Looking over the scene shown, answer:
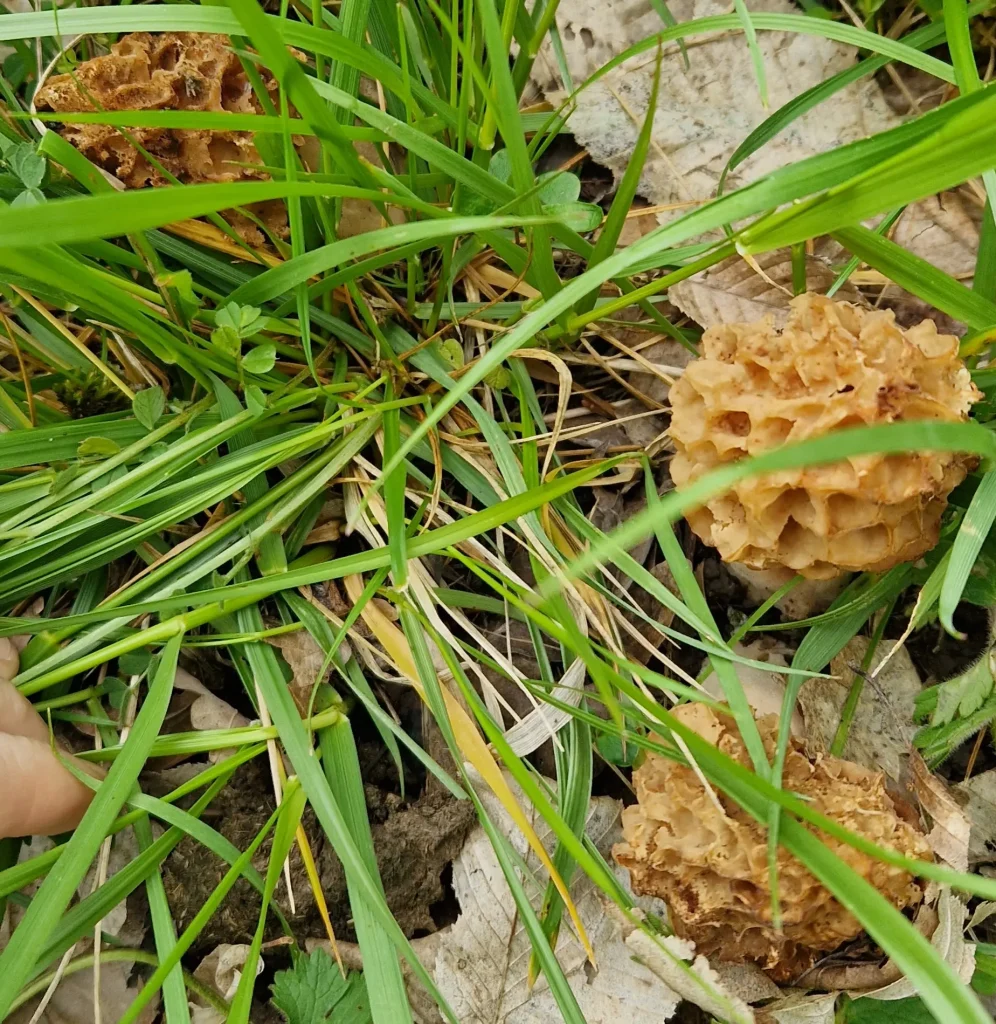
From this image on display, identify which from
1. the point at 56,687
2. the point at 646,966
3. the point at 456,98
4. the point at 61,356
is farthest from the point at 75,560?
the point at 646,966

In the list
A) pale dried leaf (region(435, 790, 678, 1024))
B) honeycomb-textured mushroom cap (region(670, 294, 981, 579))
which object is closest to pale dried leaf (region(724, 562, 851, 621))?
honeycomb-textured mushroom cap (region(670, 294, 981, 579))

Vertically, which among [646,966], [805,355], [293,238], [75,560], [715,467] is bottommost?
[646,966]

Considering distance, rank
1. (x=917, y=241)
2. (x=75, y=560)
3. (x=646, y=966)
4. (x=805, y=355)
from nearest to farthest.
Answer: (x=805, y=355) → (x=646, y=966) → (x=75, y=560) → (x=917, y=241)

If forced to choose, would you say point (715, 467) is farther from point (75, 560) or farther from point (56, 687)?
point (56, 687)

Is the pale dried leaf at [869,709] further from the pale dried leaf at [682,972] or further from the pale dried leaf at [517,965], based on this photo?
the pale dried leaf at [517,965]

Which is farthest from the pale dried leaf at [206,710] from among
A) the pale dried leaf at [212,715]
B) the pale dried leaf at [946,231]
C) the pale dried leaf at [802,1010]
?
the pale dried leaf at [946,231]

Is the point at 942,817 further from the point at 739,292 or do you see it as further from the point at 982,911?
the point at 739,292
